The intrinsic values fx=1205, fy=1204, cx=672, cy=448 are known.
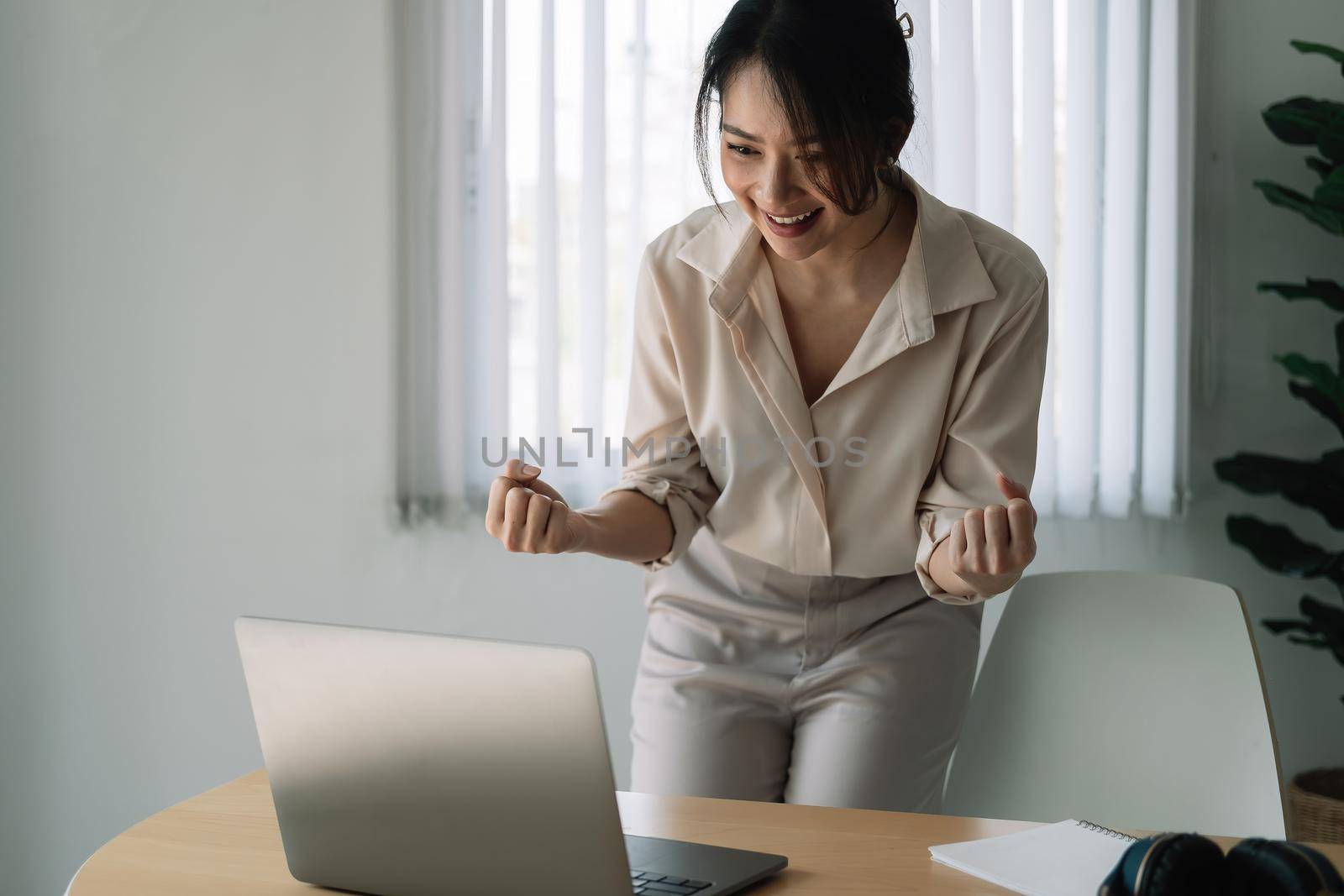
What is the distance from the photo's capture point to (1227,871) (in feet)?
2.34

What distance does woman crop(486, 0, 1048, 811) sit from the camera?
1384mm

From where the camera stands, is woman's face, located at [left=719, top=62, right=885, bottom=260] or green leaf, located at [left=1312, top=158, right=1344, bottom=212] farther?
green leaf, located at [left=1312, top=158, right=1344, bottom=212]

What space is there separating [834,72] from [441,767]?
0.79m

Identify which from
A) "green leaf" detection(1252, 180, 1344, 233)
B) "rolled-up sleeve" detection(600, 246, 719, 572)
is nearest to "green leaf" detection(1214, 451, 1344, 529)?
"green leaf" detection(1252, 180, 1344, 233)

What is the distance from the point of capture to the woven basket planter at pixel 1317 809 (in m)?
1.97


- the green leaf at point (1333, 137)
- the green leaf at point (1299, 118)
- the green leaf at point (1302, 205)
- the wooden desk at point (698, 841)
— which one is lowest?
the wooden desk at point (698, 841)

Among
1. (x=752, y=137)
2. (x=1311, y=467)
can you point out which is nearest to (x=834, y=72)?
(x=752, y=137)

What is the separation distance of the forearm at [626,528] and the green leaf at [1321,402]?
4.06 feet

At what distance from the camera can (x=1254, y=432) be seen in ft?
7.32

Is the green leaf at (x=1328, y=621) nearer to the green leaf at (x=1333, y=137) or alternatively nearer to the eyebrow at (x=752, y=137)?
the green leaf at (x=1333, y=137)

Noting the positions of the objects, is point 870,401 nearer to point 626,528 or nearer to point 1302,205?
point 626,528

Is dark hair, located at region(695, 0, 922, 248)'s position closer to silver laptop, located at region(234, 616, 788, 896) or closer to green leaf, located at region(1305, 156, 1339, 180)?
silver laptop, located at region(234, 616, 788, 896)

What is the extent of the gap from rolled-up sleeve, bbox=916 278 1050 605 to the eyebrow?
36 cm

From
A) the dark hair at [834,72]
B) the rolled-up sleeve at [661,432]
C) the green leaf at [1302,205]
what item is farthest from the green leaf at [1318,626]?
the dark hair at [834,72]
